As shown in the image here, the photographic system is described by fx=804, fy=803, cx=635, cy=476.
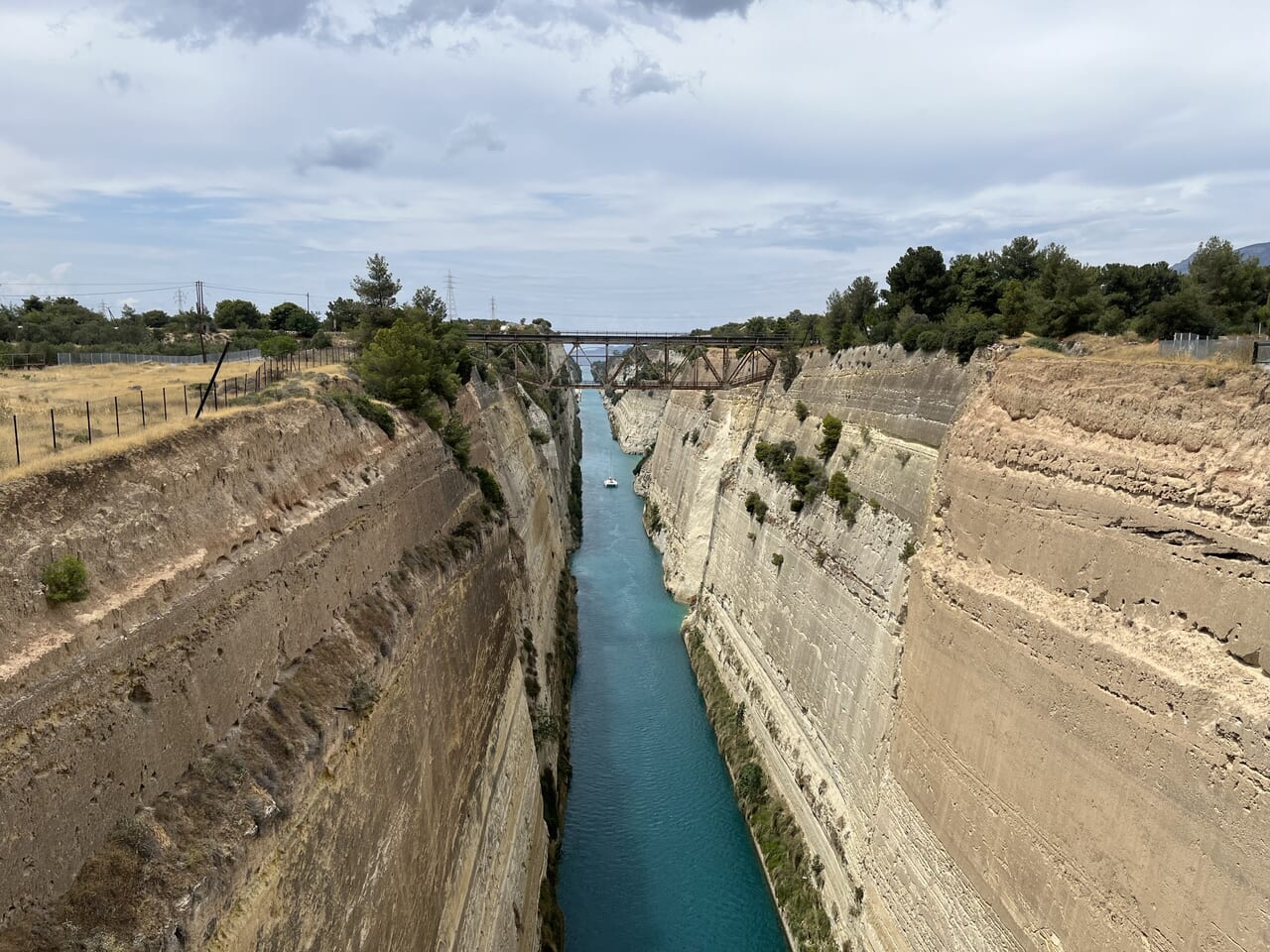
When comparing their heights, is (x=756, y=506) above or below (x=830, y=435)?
below

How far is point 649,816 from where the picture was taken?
19.9 m

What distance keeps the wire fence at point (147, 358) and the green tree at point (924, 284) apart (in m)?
19.4

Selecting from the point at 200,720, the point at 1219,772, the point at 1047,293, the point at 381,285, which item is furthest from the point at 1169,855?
the point at 381,285

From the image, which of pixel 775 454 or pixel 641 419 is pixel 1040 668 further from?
pixel 641 419

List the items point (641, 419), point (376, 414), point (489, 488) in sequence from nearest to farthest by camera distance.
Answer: point (376, 414)
point (489, 488)
point (641, 419)

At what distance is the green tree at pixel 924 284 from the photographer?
24.6 metres

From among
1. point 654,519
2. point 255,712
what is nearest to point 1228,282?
point 255,712

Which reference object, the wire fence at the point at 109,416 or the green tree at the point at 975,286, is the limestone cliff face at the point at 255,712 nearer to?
the wire fence at the point at 109,416

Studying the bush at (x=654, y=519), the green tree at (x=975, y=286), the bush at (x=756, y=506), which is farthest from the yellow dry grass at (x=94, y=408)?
the bush at (x=654, y=519)

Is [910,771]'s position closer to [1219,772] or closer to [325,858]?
[1219,772]

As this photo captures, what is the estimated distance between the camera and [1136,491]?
10.5 m

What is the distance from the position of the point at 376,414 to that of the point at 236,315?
26.5 m

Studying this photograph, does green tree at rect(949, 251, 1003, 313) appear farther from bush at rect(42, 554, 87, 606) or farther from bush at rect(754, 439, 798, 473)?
bush at rect(42, 554, 87, 606)

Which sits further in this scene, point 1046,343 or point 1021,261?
point 1021,261
